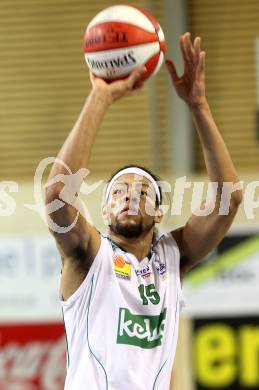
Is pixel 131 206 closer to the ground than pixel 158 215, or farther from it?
farther from it

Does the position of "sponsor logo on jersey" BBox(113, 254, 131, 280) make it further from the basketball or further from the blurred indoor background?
the blurred indoor background

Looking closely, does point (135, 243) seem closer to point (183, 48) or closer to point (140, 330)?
point (140, 330)

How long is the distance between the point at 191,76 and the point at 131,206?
71 centimetres

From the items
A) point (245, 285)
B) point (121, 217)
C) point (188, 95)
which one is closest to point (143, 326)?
point (121, 217)

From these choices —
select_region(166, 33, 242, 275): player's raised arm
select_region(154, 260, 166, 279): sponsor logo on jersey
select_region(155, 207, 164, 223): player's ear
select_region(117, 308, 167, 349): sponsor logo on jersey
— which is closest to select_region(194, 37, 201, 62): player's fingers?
select_region(166, 33, 242, 275): player's raised arm

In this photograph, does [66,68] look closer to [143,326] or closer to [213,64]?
[213,64]

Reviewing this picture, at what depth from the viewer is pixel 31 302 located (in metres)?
9.09

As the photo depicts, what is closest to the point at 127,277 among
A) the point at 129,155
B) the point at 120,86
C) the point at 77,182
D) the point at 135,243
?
the point at 135,243

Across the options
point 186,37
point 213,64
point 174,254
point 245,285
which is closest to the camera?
point 186,37

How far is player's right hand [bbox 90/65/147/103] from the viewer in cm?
394

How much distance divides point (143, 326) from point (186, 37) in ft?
4.52

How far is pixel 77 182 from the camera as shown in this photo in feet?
12.9

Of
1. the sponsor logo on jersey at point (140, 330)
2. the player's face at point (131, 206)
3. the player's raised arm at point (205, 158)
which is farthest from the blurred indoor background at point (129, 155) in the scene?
the sponsor logo on jersey at point (140, 330)

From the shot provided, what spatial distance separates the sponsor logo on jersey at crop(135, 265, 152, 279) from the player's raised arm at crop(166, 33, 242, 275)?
310 millimetres
